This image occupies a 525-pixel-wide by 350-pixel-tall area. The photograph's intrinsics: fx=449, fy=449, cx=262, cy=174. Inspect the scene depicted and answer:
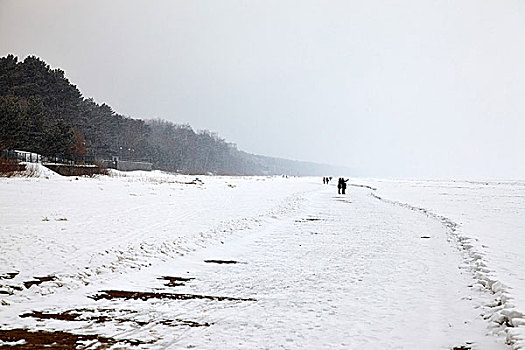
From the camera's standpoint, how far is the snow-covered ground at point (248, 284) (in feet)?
17.8

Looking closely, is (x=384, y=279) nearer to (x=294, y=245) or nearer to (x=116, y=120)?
(x=294, y=245)

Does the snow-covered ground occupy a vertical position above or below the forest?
below

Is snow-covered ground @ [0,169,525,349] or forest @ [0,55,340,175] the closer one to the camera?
snow-covered ground @ [0,169,525,349]

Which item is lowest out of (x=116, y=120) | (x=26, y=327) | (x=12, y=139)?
(x=26, y=327)

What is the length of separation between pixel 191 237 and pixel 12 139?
1546 inches

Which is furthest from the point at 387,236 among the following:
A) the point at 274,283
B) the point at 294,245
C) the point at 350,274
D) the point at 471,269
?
the point at 274,283

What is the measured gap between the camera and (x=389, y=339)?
537 cm

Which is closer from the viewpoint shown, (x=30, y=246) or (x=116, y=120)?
(x=30, y=246)

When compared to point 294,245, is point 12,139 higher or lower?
higher

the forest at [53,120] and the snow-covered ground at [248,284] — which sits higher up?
the forest at [53,120]

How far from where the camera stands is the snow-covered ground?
5.43 metres

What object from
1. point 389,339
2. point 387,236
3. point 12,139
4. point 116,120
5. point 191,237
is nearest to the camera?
point 389,339

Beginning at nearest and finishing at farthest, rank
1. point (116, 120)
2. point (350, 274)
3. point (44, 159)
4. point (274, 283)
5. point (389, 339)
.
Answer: point (389, 339) → point (274, 283) → point (350, 274) → point (44, 159) → point (116, 120)

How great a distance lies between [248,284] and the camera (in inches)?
317
